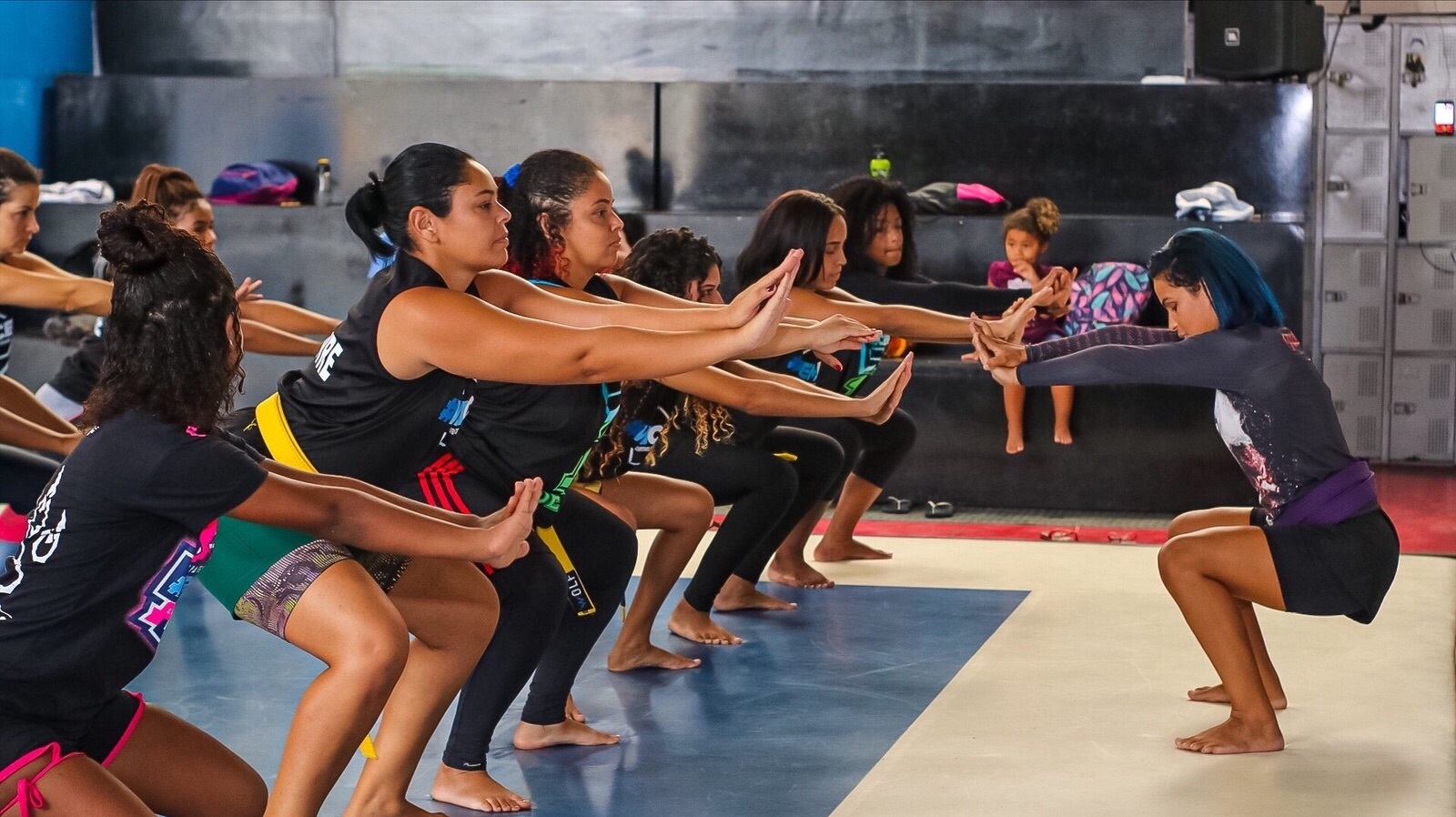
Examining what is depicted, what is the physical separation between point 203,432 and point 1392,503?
6.33 metres

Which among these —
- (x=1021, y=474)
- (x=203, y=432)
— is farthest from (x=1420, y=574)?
(x=203, y=432)

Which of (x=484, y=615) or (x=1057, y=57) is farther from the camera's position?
(x=1057, y=57)

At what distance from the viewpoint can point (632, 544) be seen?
3.78 m

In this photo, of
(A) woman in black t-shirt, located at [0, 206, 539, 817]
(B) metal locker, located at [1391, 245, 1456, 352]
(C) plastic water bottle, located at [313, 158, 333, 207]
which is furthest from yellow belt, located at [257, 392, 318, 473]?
(B) metal locker, located at [1391, 245, 1456, 352]

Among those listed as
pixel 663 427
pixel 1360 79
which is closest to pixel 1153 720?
pixel 663 427

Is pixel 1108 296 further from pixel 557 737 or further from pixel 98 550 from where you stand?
pixel 98 550

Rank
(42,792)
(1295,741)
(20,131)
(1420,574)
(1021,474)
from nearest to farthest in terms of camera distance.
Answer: (42,792) < (1295,741) < (1420,574) < (1021,474) < (20,131)

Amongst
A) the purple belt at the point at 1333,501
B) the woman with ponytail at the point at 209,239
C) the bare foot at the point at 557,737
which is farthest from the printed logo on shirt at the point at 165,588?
the woman with ponytail at the point at 209,239

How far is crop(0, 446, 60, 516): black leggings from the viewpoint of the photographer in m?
4.24

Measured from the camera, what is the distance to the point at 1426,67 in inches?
340

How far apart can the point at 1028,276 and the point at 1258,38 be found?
5.28 feet

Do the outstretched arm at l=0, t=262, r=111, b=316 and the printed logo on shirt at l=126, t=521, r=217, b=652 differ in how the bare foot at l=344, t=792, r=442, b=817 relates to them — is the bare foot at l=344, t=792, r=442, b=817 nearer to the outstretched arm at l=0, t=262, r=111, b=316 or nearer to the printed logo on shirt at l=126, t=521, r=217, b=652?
the printed logo on shirt at l=126, t=521, r=217, b=652

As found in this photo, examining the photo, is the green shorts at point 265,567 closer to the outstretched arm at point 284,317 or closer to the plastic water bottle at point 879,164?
the outstretched arm at point 284,317

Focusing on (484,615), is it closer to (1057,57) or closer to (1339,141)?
(1057,57)
